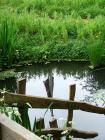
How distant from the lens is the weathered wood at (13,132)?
6.75 ft

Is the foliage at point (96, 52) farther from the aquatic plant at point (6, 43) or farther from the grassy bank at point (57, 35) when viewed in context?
the aquatic plant at point (6, 43)

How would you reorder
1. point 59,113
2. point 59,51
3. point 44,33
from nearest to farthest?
point 59,113 → point 59,51 → point 44,33

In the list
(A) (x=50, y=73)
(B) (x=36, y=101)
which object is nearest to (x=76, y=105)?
(B) (x=36, y=101)

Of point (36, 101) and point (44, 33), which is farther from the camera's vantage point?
point (44, 33)

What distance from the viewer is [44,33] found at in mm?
12617

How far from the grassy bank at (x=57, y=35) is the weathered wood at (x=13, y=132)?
823 centimetres

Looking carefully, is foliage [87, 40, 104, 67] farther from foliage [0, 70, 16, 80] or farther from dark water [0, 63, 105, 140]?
foliage [0, 70, 16, 80]

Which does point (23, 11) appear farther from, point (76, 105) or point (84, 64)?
point (76, 105)

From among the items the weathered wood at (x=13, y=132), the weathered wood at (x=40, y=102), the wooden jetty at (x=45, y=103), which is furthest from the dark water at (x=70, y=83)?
the weathered wood at (x=13, y=132)

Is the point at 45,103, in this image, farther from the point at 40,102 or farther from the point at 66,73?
the point at 66,73

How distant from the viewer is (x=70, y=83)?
30.6 feet

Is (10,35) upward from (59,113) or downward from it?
upward

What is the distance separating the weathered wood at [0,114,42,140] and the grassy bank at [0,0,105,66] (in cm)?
823

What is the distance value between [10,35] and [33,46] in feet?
4.70
